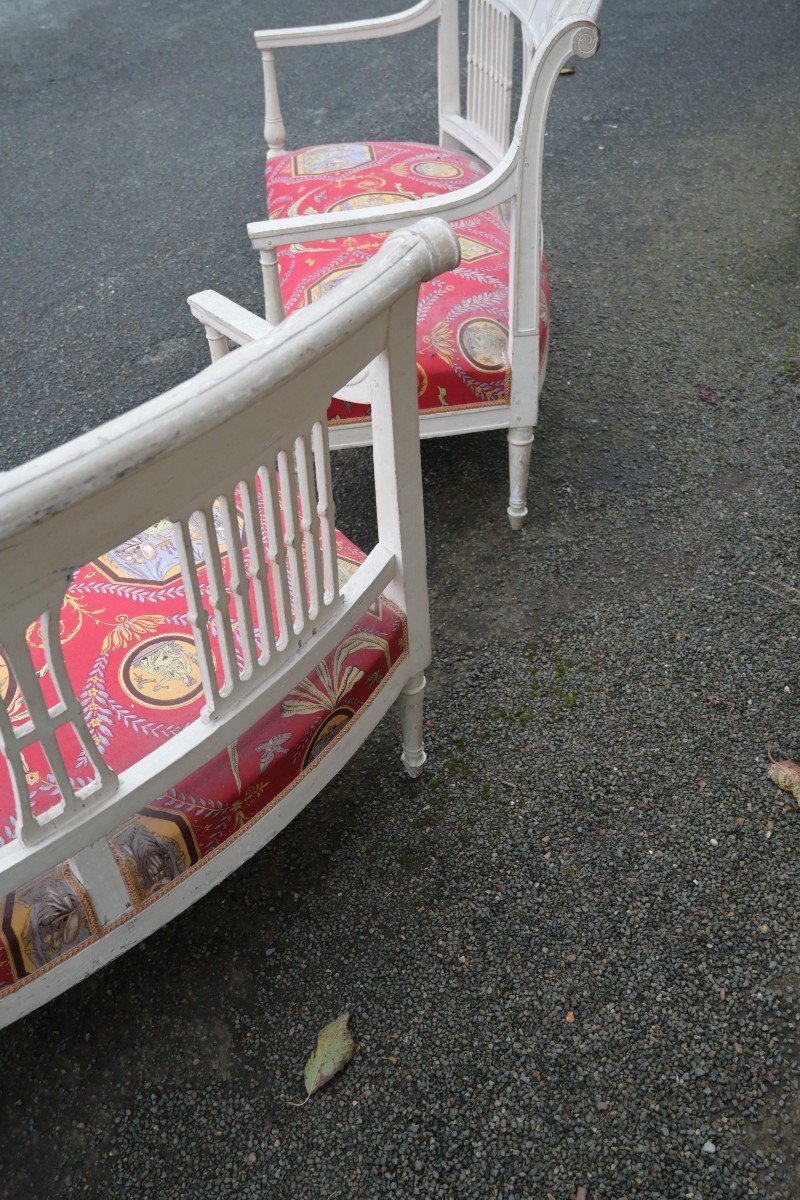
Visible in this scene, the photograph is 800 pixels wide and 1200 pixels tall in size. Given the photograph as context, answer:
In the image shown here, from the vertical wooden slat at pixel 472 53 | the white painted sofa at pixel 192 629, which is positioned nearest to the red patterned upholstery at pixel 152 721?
the white painted sofa at pixel 192 629

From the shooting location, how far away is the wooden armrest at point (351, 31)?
249 cm

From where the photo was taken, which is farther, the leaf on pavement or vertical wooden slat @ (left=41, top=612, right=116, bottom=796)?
the leaf on pavement

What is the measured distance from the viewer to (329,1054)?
148 centimetres

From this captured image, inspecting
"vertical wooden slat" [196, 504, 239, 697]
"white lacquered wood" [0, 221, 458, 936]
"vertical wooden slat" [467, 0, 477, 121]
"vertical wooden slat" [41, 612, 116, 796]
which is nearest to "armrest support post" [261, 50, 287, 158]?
"vertical wooden slat" [467, 0, 477, 121]

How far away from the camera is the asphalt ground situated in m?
1.39

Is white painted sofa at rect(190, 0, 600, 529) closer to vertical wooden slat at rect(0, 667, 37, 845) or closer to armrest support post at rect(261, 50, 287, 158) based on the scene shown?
armrest support post at rect(261, 50, 287, 158)

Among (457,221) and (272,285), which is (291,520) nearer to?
(272,285)

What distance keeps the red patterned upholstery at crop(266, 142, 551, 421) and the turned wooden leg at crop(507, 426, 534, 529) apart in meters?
0.12

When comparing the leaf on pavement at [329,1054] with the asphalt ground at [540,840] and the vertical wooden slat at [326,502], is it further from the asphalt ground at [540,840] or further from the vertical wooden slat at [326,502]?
the vertical wooden slat at [326,502]

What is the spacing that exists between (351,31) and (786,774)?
1.97m

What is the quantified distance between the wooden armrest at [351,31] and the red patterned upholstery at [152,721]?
5.24 ft

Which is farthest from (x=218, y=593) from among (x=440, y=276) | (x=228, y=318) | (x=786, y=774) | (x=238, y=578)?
(x=440, y=276)

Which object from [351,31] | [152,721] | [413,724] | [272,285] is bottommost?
[413,724]

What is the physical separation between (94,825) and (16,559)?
376mm
